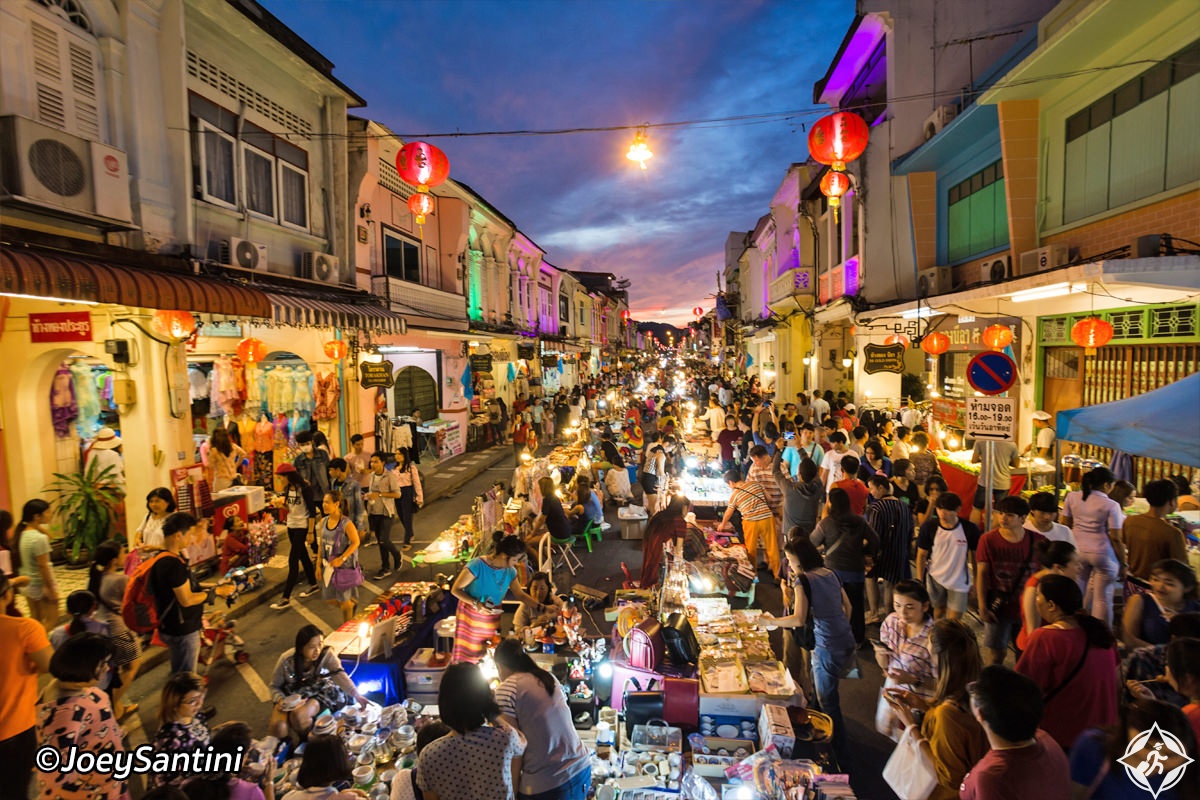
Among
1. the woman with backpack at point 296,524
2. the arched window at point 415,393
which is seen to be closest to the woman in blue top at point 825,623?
the woman with backpack at point 296,524

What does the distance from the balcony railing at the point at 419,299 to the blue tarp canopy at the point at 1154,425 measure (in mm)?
13903

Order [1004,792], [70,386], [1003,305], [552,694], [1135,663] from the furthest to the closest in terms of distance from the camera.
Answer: [1003,305], [70,386], [1135,663], [552,694], [1004,792]

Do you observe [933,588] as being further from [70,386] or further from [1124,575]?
[70,386]

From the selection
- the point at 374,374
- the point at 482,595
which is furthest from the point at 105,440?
the point at 482,595

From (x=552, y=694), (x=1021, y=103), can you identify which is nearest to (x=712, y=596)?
(x=552, y=694)

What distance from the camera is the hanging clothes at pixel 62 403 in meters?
9.45

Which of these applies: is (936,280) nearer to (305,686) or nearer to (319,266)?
(319,266)

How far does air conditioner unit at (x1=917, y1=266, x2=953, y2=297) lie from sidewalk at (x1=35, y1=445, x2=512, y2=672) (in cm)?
1238

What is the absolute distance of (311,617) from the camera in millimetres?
8047

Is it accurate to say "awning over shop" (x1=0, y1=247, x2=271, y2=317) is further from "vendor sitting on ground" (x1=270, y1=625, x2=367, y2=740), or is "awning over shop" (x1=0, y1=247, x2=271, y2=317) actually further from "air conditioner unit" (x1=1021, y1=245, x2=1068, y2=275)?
"air conditioner unit" (x1=1021, y1=245, x2=1068, y2=275)

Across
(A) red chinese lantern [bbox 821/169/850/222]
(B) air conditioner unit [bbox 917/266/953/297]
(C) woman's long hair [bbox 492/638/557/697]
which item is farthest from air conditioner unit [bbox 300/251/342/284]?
(B) air conditioner unit [bbox 917/266/953/297]

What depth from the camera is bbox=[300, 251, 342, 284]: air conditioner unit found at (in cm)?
1173

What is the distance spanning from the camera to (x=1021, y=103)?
1014 cm

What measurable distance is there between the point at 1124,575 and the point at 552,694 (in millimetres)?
5902
